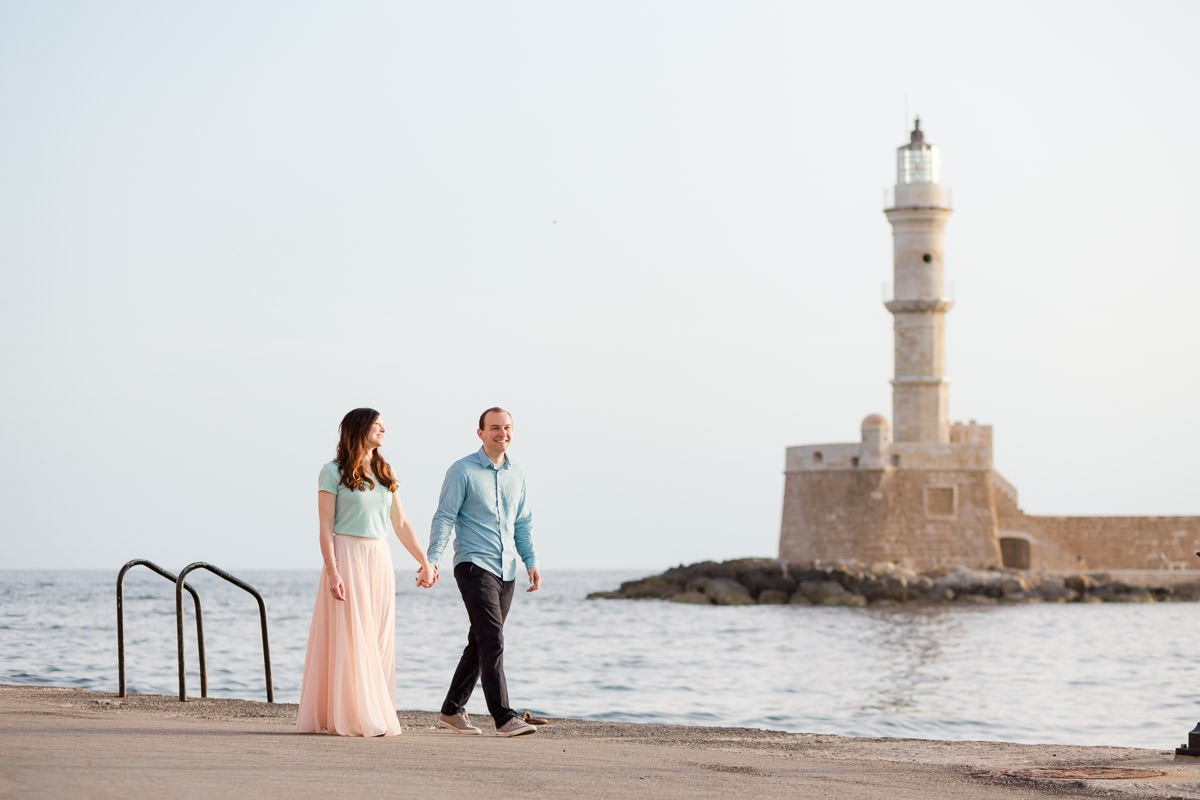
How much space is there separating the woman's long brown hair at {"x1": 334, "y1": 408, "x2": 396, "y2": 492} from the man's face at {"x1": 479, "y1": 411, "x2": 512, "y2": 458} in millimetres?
561

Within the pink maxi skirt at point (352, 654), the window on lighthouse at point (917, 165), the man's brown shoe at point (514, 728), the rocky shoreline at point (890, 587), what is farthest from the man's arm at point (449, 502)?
the window on lighthouse at point (917, 165)

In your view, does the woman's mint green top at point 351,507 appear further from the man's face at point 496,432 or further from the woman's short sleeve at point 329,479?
the man's face at point 496,432

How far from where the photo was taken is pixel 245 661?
19109 millimetres

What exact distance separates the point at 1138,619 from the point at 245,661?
24.1 m

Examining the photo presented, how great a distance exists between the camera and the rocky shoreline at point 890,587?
128ft

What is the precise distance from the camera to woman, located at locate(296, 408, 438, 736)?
6598 mm

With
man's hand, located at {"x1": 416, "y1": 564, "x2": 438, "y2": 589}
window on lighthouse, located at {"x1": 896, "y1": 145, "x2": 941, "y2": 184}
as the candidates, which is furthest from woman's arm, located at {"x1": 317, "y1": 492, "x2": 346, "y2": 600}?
window on lighthouse, located at {"x1": 896, "y1": 145, "x2": 941, "y2": 184}

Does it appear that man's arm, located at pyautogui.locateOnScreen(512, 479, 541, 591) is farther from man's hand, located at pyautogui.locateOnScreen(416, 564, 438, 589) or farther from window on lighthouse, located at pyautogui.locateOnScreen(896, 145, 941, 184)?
window on lighthouse, located at pyautogui.locateOnScreen(896, 145, 941, 184)

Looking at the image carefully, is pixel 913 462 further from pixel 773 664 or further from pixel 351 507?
pixel 351 507

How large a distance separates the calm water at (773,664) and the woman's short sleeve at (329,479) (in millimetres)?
4775

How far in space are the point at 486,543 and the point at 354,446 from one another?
794mm

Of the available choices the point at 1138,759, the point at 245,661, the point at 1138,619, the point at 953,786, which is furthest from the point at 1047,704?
the point at 1138,619

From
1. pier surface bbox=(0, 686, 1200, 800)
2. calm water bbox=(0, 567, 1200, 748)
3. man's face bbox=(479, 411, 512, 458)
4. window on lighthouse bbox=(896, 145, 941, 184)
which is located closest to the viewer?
pier surface bbox=(0, 686, 1200, 800)

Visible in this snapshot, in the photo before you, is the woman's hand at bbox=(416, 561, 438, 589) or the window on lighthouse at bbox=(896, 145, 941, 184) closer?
the woman's hand at bbox=(416, 561, 438, 589)
